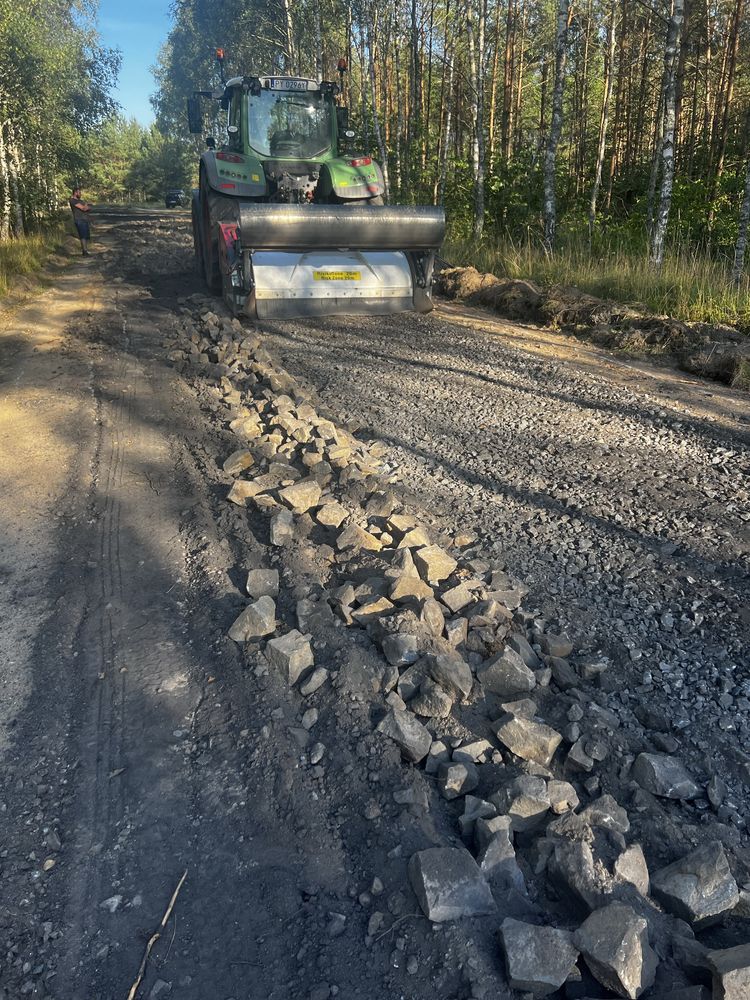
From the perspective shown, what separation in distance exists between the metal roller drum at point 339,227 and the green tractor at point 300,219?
0.04ft

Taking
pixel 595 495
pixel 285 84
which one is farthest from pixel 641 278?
pixel 595 495

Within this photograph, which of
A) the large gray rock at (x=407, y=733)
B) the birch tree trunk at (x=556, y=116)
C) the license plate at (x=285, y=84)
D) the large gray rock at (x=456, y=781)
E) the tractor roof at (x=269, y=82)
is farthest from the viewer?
the birch tree trunk at (x=556, y=116)

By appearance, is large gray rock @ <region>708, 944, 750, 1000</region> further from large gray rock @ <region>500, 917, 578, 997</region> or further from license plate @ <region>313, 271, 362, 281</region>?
license plate @ <region>313, 271, 362, 281</region>

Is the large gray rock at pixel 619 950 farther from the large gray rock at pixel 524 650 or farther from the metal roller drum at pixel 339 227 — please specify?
the metal roller drum at pixel 339 227

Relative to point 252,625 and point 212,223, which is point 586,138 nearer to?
point 212,223

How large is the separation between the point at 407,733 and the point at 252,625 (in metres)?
0.84

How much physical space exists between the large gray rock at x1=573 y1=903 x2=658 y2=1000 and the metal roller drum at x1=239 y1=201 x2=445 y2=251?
7.65 metres

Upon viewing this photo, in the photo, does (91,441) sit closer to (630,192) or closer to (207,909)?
(207,909)

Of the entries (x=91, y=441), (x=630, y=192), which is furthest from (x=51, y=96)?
(x=91, y=441)

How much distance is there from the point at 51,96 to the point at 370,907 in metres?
22.0

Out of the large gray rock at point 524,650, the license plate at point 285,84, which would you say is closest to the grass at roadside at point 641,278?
the license plate at point 285,84

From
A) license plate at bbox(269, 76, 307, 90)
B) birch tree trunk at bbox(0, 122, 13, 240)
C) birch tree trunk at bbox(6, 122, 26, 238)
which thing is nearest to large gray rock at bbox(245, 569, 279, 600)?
license plate at bbox(269, 76, 307, 90)

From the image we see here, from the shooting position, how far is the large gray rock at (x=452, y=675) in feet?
8.16

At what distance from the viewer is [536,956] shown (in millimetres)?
1558
